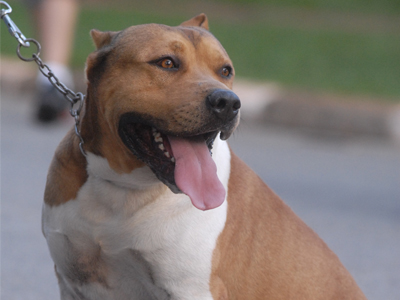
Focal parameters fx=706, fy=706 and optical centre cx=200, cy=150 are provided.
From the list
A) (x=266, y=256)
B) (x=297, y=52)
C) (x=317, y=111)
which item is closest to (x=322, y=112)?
(x=317, y=111)

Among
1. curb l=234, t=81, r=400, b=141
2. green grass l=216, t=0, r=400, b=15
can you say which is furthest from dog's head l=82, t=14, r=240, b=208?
green grass l=216, t=0, r=400, b=15

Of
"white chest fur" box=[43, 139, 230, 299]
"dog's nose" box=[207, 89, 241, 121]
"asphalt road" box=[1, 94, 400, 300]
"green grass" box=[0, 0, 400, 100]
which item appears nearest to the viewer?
"dog's nose" box=[207, 89, 241, 121]

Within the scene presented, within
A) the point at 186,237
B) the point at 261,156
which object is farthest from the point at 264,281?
the point at 261,156

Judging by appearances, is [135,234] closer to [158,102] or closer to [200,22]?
[158,102]

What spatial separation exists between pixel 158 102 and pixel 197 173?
32cm

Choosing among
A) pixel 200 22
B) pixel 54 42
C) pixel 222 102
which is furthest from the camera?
pixel 54 42

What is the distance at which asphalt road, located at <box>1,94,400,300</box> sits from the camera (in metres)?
4.28

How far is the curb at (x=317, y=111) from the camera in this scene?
26.6 ft

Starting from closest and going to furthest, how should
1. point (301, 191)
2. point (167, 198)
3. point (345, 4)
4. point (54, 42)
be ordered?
point (167, 198) → point (301, 191) → point (54, 42) → point (345, 4)

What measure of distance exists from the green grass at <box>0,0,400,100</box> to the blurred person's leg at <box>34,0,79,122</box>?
2.86 metres

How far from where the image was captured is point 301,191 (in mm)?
6031

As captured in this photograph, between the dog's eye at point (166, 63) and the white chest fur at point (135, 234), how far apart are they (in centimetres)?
41

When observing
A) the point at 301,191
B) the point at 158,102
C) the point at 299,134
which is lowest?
the point at 299,134

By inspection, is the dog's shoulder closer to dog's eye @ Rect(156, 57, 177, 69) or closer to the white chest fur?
the white chest fur
